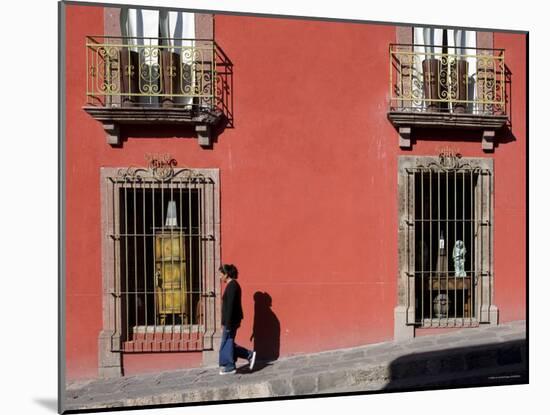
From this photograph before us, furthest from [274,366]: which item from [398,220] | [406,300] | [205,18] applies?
[205,18]

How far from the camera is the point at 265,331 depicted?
4.99 metres

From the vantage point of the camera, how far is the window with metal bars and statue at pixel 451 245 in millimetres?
5203

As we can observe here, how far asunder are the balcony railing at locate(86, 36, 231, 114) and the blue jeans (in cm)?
194

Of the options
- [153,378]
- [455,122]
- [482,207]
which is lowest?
[153,378]

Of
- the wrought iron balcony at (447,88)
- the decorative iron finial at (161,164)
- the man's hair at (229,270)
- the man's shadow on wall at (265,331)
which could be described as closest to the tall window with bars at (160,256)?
the decorative iron finial at (161,164)

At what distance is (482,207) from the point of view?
529 centimetres

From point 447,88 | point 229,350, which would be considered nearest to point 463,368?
point 229,350

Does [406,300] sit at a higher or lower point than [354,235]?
lower

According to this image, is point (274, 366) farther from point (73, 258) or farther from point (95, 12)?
point (95, 12)

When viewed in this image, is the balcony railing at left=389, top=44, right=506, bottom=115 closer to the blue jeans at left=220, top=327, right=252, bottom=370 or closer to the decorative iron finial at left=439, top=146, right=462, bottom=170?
the decorative iron finial at left=439, top=146, right=462, bottom=170

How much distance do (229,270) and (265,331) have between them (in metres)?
0.67

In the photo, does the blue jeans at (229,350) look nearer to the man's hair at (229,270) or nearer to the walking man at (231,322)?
the walking man at (231,322)

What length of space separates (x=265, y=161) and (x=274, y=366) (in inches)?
72.1

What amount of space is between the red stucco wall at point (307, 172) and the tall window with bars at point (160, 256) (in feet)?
0.41
